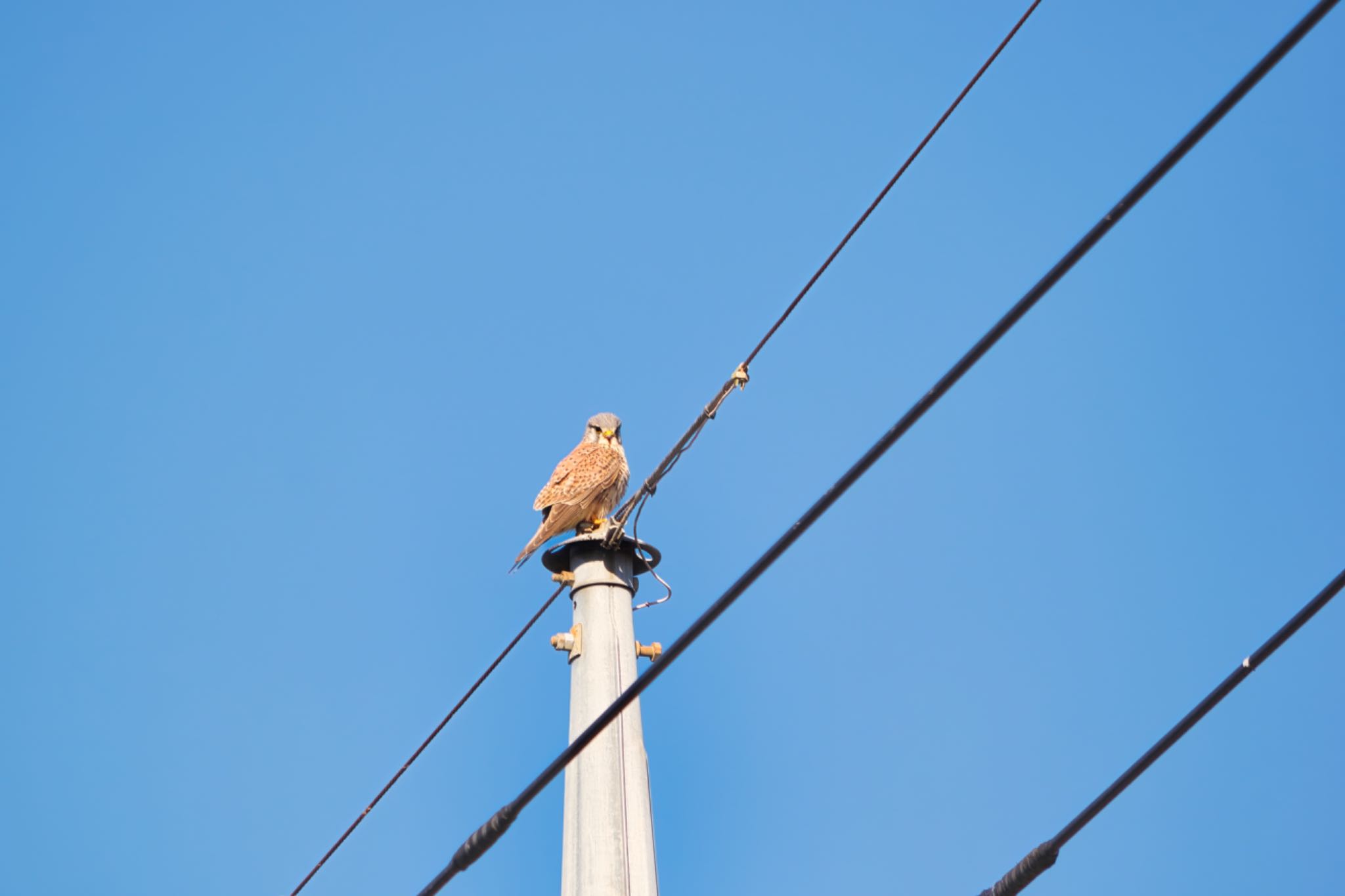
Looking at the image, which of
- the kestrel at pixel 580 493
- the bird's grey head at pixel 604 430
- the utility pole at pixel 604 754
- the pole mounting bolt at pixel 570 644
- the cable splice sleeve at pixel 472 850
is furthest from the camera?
the bird's grey head at pixel 604 430

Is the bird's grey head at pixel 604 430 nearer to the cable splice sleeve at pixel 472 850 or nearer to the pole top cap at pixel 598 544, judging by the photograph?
the pole top cap at pixel 598 544

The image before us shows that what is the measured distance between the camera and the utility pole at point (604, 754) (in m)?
4.17

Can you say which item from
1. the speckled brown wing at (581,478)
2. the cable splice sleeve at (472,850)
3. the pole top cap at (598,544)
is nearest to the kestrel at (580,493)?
the speckled brown wing at (581,478)

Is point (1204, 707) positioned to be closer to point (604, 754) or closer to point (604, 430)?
point (604, 754)

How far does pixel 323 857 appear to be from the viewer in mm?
5387

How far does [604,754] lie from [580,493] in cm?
246

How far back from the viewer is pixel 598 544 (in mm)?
5086

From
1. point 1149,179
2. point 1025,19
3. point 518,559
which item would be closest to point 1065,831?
point 1149,179

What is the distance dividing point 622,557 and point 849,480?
211 centimetres

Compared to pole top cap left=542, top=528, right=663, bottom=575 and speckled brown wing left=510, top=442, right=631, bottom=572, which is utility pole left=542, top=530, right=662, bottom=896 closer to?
pole top cap left=542, top=528, right=663, bottom=575

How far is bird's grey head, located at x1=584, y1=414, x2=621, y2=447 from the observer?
7.53 metres

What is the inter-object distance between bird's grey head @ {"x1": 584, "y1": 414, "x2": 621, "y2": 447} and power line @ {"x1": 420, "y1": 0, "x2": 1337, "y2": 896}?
3.94 m

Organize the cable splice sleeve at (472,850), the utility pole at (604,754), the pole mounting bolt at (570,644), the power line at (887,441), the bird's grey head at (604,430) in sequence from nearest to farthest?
the power line at (887,441) → the cable splice sleeve at (472,850) → the utility pole at (604,754) → the pole mounting bolt at (570,644) → the bird's grey head at (604,430)

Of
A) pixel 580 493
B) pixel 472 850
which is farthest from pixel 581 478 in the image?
pixel 472 850
